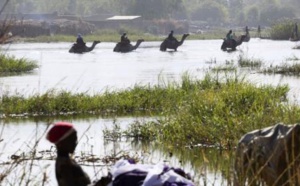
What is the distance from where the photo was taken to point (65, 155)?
23.1 feet

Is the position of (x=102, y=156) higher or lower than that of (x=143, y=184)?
lower

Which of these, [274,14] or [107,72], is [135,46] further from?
[274,14]

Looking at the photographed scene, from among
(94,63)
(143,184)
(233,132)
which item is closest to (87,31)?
(94,63)

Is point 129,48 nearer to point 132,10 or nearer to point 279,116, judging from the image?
point 279,116

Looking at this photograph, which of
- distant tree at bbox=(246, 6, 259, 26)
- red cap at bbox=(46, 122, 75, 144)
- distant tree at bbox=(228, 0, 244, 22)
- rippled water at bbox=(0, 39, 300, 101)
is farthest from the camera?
distant tree at bbox=(228, 0, 244, 22)

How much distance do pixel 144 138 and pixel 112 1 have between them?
106973mm

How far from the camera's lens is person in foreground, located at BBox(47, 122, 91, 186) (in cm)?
698

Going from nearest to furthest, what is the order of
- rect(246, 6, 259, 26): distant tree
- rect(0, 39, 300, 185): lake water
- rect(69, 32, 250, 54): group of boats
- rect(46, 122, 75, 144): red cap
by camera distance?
1. rect(46, 122, 75, 144): red cap
2. rect(0, 39, 300, 185): lake water
3. rect(69, 32, 250, 54): group of boats
4. rect(246, 6, 259, 26): distant tree

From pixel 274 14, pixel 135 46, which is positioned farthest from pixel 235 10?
pixel 135 46

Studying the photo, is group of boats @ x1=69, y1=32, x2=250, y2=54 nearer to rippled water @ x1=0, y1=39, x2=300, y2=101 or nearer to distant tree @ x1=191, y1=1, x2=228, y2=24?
rippled water @ x1=0, y1=39, x2=300, y2=101

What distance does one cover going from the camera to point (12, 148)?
14.9 meters

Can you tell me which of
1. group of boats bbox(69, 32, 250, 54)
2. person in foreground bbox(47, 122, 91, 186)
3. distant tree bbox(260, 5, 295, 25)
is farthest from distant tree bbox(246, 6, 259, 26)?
person in foreground bbox(47, 122, 91, 186)

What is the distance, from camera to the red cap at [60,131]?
275 inches

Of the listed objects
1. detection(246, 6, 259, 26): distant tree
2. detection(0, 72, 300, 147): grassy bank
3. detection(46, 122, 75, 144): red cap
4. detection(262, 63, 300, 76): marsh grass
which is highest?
detection(46, 122, 75, 144): red cap
